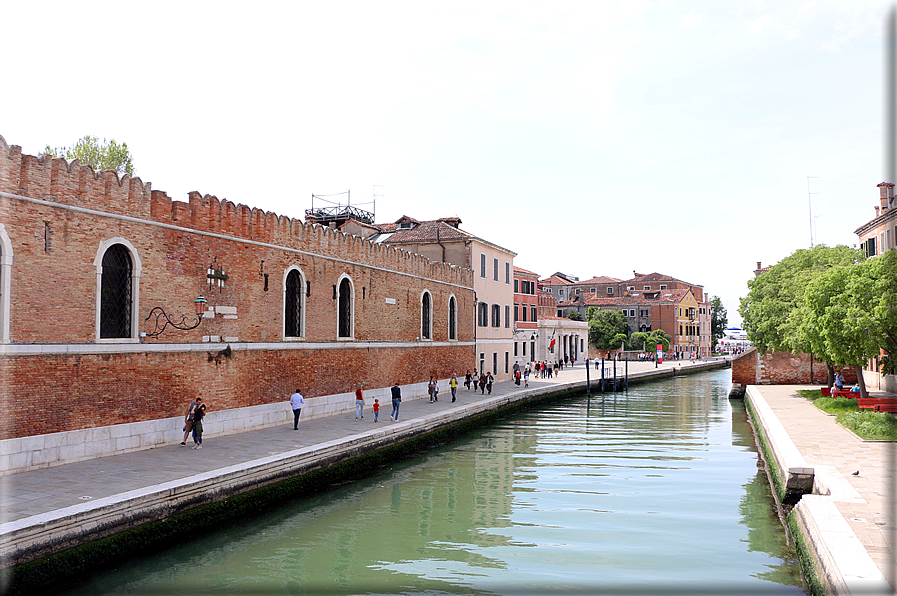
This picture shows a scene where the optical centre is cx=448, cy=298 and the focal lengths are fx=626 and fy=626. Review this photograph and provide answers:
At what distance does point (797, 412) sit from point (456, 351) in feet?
46.0

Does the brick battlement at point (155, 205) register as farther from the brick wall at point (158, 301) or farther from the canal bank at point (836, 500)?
the canal bank at point (836, 500)

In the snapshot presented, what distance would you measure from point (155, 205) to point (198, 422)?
471 cm

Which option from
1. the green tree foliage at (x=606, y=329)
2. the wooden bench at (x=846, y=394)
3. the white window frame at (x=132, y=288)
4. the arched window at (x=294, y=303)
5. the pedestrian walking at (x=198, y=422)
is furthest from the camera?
the green tree foliage at (x=606, y=329)

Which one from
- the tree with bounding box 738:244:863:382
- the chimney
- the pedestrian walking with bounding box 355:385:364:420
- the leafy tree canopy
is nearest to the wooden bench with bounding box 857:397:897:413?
the leafy tree canopy

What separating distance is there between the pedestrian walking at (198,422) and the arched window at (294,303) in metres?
4.50

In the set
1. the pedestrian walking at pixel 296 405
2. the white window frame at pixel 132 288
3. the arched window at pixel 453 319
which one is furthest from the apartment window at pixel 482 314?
the white window frame at pixel 132 288

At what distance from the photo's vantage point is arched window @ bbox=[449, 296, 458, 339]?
2869 cm

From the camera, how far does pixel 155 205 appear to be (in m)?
13.4

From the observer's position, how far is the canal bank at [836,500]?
6450 mm

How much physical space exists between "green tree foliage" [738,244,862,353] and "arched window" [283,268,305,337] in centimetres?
1981

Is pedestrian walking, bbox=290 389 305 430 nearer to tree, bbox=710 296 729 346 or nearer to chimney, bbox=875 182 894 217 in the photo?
chimney, bbox=875 182 894 217

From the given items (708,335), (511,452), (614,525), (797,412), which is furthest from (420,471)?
(708,335)

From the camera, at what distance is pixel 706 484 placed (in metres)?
13.8

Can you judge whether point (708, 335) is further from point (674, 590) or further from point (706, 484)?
point (674, 590)
